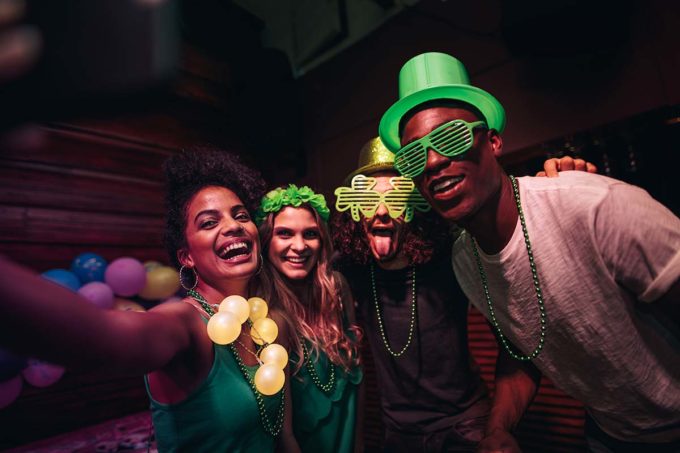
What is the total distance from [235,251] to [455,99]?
3.96 feet

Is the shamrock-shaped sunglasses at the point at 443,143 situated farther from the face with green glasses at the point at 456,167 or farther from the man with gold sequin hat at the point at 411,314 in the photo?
the man with gold sequin hat at the point at 411,314

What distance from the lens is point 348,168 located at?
5656 mm

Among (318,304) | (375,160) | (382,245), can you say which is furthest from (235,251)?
(375,160)

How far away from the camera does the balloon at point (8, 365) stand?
105 inches

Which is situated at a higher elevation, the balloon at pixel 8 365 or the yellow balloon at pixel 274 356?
the yellow balloon at pixel 274 356

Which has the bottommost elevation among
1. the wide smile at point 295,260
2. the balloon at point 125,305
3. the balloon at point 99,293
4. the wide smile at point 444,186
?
the balloon at point 125,305

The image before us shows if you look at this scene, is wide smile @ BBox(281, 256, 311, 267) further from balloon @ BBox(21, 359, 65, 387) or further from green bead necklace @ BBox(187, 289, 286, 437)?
balloon @ BBox(21, 359, 65, 387)

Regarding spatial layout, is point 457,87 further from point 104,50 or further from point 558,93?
point 558,93

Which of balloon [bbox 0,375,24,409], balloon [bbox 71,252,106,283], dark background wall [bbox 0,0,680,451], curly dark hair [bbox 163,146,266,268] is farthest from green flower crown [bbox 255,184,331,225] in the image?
balloon [bbox 0,375,24,409]

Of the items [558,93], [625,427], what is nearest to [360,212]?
[625,427]

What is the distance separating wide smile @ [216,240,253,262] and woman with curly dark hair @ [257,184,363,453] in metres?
0.38

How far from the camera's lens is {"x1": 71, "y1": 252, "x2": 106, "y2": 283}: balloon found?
3381mm

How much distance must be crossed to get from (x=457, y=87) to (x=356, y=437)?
1.93 meters

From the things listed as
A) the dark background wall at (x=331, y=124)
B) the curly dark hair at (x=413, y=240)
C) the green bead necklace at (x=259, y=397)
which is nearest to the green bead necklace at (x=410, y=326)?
the curly dark hair at (x=413, y=240)
